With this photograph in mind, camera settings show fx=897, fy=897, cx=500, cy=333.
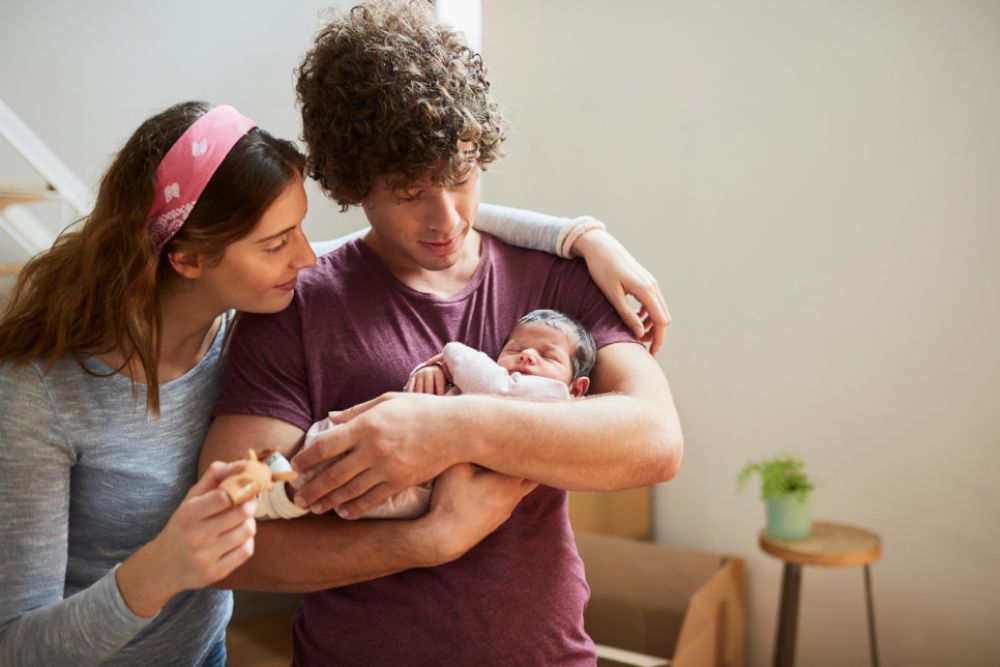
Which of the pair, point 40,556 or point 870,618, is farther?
point 870,618

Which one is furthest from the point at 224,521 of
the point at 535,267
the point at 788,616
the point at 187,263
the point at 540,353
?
the point at 788,616

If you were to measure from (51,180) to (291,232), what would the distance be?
87 centimetres

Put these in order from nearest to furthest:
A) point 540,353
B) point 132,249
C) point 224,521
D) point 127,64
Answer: point 224,521 → point 132,249 → point 540,353 → point 127,64

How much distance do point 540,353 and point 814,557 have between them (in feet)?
5.90

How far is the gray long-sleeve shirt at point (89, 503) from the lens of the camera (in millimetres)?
1225

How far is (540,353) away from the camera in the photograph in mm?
1459

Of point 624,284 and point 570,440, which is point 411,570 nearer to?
point 570,440

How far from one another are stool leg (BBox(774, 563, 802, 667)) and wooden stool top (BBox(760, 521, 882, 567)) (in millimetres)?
61

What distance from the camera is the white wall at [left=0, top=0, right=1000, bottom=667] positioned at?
292 centimetres

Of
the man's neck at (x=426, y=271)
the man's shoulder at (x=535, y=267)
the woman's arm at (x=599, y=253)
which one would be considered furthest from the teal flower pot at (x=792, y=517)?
the man's neck at (x=426, y=271)

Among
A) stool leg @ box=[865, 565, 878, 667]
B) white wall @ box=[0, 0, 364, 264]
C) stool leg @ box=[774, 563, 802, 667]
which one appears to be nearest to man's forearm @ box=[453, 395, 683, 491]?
white wall @ box=[0, 0, 364, 264]

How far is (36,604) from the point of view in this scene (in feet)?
4.17

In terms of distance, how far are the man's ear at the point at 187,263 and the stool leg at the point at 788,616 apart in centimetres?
232

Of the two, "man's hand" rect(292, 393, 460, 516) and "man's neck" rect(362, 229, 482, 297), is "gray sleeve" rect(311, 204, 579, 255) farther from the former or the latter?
"man's hand" rect(292, 393, 460, 516)
